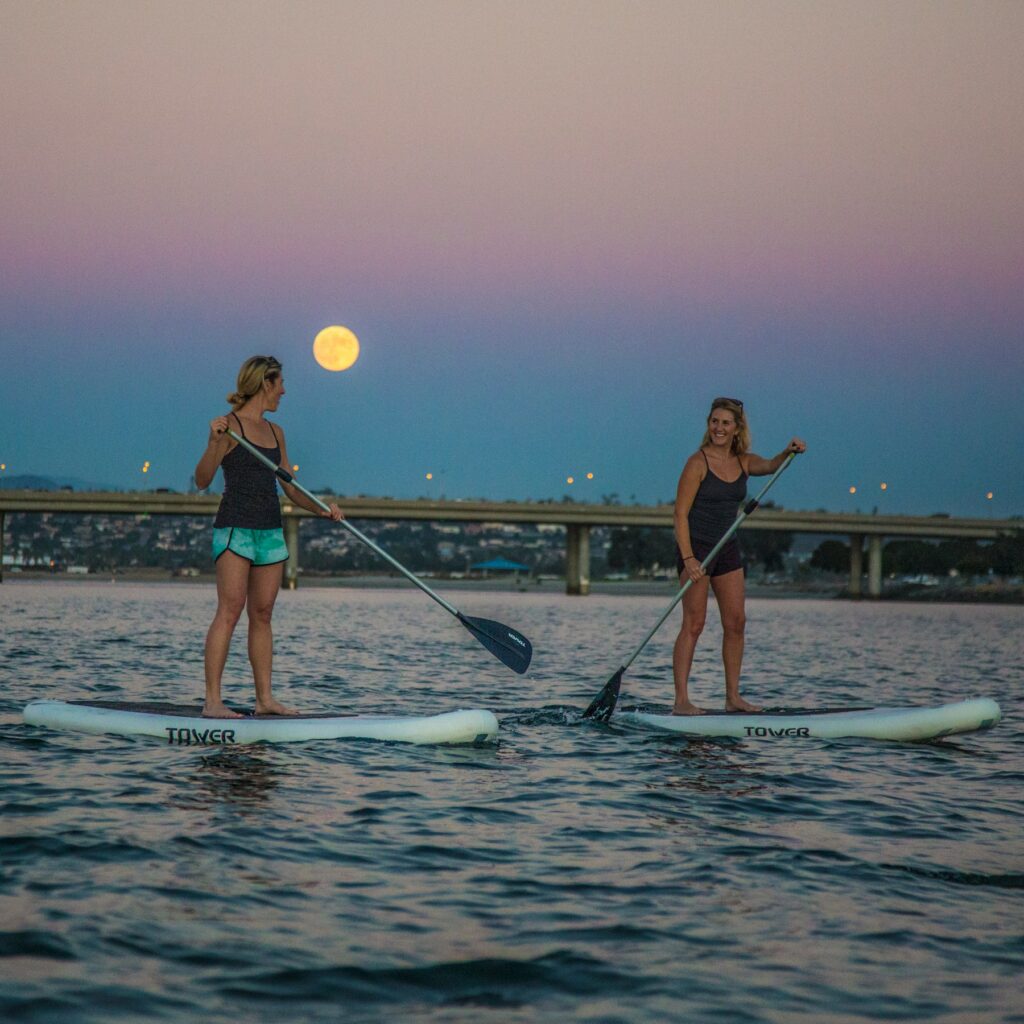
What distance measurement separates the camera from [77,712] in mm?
9609

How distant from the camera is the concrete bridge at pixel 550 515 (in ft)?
284

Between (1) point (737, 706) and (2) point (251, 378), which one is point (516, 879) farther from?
(1) point (737, 706)

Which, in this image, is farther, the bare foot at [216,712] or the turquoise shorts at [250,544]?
the bare foot at [216,712]

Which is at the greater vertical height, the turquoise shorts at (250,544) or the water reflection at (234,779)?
the turquoise shorts at (250,544)

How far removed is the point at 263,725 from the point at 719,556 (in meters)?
3.69

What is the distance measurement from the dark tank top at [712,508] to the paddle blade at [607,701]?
1.44 metres

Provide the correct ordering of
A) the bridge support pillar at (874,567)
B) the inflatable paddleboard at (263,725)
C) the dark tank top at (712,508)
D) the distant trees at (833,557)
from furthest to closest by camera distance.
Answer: the distant trees at (833,557) → the bridge support pillar at (874,567) → the dark tank top at (712,508) → the inflatable paddleboard at (263,725)

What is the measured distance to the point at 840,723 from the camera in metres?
10.4

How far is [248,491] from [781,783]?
151 inches

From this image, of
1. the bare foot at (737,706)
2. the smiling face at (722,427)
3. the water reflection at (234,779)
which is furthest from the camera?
the bare foot at (737,706)

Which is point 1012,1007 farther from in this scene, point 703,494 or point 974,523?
point 974,523

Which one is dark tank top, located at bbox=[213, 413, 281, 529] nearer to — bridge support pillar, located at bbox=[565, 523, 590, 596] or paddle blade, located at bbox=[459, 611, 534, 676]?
paddle blade, located at bbox=[459, 611, 534, 676]

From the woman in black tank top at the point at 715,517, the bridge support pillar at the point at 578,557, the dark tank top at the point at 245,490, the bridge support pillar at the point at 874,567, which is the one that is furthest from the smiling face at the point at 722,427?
the bridge support pillar at the point at 874,567

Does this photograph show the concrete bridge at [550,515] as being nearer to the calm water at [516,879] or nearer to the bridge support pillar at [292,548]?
the bridge support pillar at [292,548]
